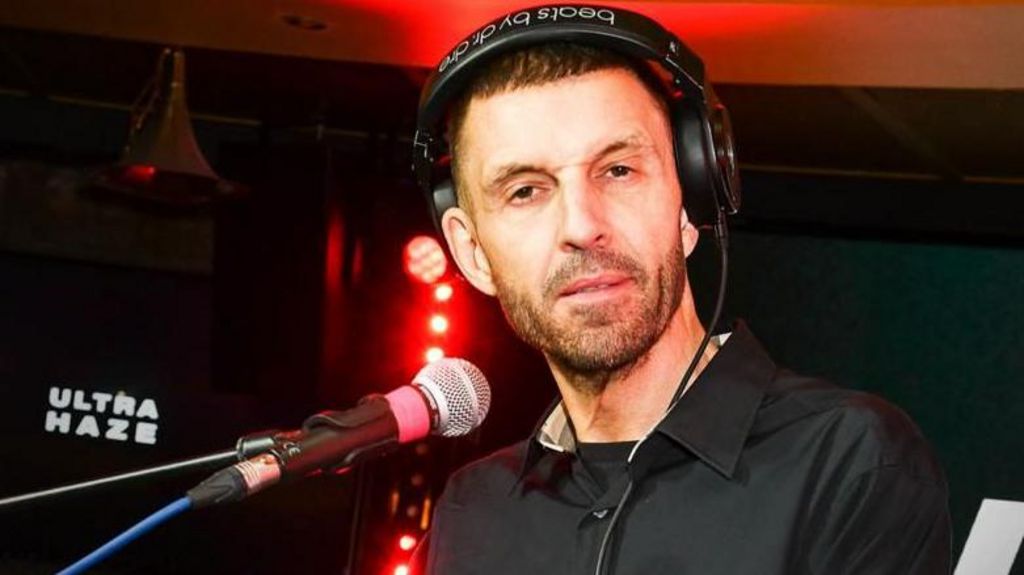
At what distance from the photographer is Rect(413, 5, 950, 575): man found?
1364 millimetres

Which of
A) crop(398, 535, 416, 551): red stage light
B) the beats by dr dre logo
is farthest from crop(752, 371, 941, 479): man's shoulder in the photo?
crop(398, 535, 416, 551): red stage light

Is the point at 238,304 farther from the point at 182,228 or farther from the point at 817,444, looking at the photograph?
the point at 817,444

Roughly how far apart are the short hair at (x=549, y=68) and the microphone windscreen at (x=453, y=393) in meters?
0.36

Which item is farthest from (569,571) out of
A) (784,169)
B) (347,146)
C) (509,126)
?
(347,146)

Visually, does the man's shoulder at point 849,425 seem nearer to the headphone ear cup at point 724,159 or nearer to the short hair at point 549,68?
the headphone ear cup at point 724,159

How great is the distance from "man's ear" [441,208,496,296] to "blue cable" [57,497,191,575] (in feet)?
2.07

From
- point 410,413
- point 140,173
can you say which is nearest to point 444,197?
point 410,413

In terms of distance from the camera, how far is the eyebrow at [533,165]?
152cm

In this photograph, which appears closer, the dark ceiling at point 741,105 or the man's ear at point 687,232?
the man's ear at point 687,232

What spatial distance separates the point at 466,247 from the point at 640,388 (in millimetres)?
342

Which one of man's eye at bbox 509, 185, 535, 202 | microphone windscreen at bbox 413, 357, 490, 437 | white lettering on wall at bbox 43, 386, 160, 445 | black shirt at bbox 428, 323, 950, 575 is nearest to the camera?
black shirt at bbox 428, 323, 950, 575

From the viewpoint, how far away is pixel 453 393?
4.81 ft

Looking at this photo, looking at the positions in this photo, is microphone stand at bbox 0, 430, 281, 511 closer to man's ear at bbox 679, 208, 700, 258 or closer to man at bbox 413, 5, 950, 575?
man at bbox 413, 5, 950, 575

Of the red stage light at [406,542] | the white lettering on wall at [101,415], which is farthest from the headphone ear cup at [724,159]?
the white lettering on wall at [101,415]
